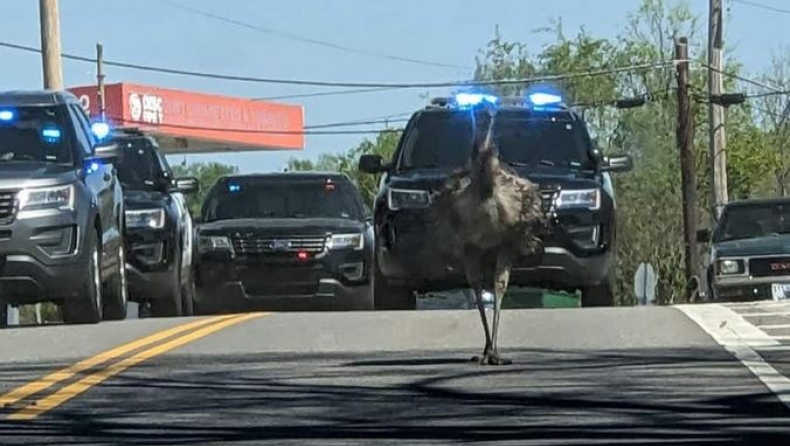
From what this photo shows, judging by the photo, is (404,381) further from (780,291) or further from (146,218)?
(780,291)

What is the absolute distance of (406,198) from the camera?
55.5ft

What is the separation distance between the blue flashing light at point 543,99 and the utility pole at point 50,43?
13382 millimetres

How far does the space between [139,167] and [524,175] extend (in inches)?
223

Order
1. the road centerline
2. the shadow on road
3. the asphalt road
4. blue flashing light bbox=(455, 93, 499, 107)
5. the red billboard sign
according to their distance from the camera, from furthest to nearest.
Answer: the red billboard sign < blue flashing light bbox=(455, 93, 499, 107) < the road centerline < the asphalt road < the shadow on road

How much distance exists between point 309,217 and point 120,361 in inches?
329

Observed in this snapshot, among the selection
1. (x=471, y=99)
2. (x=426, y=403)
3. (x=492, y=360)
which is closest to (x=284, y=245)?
(x=471, y=99)

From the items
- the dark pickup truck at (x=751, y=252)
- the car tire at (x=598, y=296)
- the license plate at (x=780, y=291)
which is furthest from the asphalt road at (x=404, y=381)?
the dark pickup truck at (x=751, y=252)

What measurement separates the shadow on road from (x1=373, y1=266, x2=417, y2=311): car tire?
5.17 metres

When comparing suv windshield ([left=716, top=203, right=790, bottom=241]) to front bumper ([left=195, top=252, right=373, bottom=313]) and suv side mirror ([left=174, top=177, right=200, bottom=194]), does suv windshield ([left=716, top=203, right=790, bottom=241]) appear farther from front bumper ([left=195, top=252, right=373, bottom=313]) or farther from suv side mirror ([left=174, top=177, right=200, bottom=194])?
suv side mirror ([left=174, top=177, right=200, bottom=194])

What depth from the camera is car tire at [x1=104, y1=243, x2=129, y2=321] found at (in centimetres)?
1766

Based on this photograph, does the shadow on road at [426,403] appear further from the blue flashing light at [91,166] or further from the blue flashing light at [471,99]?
the blue flashing light at [471,99]

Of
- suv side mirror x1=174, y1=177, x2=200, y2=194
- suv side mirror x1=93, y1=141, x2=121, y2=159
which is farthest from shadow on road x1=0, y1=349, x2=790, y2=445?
suv side mirror x1=174, y1=177, x2=200, y2=194

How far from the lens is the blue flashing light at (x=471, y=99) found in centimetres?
1709

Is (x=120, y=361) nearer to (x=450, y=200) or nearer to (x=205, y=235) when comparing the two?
(x=450, y=200)
